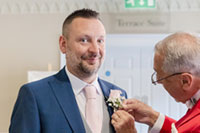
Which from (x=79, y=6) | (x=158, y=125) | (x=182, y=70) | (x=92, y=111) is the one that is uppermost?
(x=79, y=6)

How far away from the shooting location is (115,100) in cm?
174

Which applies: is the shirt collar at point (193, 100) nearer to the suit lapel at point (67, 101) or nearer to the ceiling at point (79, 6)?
the suit lapel at point (67, 101)

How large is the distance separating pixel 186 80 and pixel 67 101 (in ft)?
1.91

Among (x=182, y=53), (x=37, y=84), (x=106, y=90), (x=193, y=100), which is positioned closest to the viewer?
(x=182, y=53)

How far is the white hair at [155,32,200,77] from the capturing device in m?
1.44

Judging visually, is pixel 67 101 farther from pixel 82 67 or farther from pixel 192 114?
pixel 192 114

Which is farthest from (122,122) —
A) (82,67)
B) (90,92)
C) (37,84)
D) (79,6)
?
(79,6)

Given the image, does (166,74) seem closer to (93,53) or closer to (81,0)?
(93,53)

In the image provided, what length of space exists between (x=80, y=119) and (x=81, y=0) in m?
2.53

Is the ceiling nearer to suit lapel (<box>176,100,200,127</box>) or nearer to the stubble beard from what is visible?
the stubble beard

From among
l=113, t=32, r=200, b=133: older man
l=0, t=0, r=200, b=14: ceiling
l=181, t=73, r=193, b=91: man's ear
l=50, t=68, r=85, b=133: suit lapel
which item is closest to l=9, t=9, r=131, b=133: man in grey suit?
l=50, t=68, r=85, b=133: suit lapel

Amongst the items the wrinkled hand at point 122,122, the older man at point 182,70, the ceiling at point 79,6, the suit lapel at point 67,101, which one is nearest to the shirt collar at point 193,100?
the older man at point 182,70

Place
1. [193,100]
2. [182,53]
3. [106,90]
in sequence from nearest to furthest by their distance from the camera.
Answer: [182,53] → [193,100] → [106,90]

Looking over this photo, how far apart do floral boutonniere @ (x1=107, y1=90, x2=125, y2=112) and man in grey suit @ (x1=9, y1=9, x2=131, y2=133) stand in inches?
1.4
